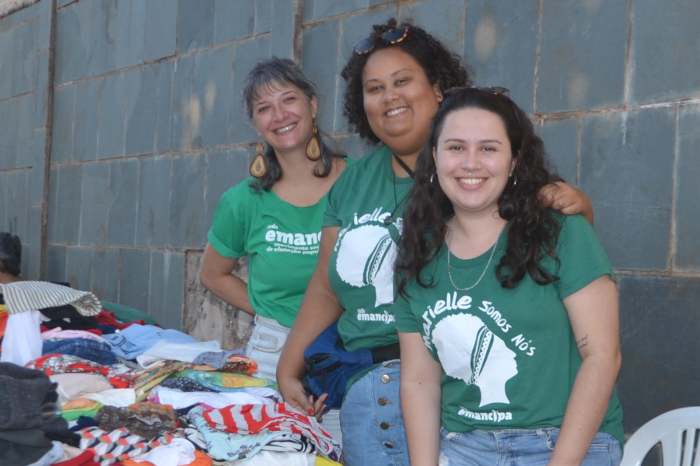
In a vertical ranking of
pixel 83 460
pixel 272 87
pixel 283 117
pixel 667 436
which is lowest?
pixel 83 460

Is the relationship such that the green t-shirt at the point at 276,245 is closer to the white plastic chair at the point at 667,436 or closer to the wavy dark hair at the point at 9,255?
the white plastic chair at the point at 667,436

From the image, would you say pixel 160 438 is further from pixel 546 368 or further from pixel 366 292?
pixel 546 368

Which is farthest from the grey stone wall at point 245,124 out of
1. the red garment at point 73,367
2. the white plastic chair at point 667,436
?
the red garment at point 73,367

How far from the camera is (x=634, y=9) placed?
10.3 feet

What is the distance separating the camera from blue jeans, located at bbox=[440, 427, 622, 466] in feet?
6.29

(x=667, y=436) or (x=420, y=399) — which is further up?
(x=420, y=399)

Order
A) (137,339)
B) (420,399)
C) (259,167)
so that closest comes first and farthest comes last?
(420,399) < (259,167) < (137,339)

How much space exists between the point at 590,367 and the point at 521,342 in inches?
6.9

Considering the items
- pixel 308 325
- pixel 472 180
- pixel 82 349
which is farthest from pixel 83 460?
pixel 472 180

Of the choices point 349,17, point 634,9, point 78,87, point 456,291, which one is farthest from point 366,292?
point 78,87

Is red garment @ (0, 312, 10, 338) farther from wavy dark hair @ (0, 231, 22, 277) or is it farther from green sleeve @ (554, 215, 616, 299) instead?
green sleeve @ (554, 215, 616, 299)

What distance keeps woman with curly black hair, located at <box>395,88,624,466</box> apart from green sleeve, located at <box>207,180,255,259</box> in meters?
1.13

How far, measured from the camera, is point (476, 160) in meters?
2.04

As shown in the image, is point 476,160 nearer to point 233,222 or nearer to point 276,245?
point 276,245
